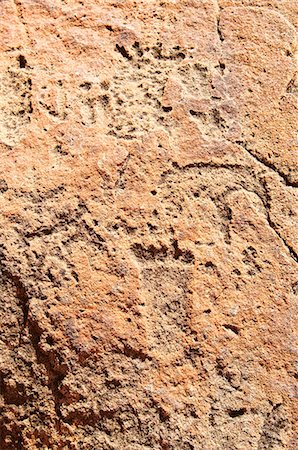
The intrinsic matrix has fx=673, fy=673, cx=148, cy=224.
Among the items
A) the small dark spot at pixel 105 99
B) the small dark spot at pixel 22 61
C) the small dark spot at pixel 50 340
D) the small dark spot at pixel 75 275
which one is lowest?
the small dark spot at pixel 50 340

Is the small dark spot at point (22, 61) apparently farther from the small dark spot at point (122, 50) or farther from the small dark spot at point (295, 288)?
the small dark spot at point (295, 288)

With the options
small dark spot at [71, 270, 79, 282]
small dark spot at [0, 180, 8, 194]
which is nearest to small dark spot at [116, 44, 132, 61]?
small dark spot at [0, 180, 8, 194]

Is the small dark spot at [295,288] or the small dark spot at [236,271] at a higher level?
→ the small dark spot at [295,288]

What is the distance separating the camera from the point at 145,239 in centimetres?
123

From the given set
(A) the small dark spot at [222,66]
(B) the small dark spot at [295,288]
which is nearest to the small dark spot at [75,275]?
(B) the small dark spot at [295,288]

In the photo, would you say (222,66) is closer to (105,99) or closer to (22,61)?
(105,99)

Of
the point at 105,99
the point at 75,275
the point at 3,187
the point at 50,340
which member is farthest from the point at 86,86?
the point at 50,340

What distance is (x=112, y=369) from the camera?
1.18 metres

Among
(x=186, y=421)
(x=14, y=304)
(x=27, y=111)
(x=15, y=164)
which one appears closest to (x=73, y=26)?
(x=27, y=111)

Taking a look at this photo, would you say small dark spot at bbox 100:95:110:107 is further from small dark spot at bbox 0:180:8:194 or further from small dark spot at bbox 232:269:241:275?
small dark spot at bbox 232:269:241:275

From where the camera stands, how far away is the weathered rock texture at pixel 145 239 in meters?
1.18

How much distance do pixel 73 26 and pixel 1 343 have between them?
0.68 meters

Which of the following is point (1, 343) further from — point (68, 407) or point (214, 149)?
point (214, 149)

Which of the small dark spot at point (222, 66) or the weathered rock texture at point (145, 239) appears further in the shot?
the small dark spot at point (222, 66)
